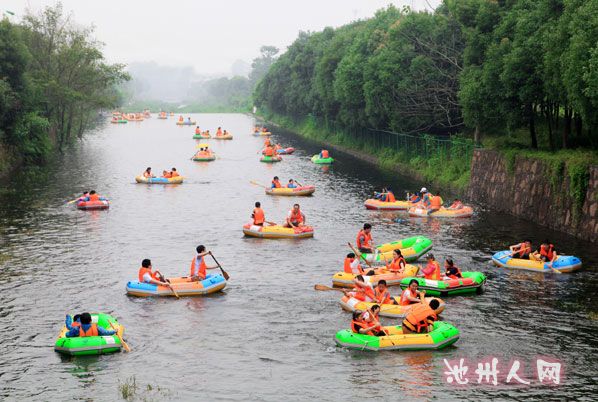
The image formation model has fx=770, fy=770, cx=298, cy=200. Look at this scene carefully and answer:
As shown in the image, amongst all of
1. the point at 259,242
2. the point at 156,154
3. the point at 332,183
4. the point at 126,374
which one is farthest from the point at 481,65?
the point at 156,154

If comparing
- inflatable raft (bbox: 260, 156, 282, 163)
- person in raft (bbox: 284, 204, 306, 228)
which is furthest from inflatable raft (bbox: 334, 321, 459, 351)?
inflatable raft (bbox: 260, 156, 282, 163)

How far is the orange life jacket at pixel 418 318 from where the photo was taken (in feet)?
82.6

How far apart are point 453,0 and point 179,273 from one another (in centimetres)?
3173

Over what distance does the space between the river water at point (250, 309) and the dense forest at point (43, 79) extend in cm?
1194

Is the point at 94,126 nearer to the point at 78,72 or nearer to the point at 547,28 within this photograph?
the point at 78,72

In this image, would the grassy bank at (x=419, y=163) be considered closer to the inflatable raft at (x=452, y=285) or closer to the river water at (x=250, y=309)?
the river water at (x=250, y=309)

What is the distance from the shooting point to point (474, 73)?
5156 cm

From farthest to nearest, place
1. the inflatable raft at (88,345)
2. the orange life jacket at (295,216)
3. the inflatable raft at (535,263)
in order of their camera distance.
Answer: the orange life jacket at (295,216) → the inflatable raft at (535,263) → the inflatable raft at (88,345)

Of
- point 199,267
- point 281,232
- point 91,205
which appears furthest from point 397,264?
point 91,205

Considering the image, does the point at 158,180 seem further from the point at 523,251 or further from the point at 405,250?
the point at 523,251

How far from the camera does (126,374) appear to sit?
22984mm

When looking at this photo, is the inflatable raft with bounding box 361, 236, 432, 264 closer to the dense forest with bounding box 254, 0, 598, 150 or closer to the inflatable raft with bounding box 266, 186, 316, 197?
the dense forest with bounding box 254, 0, 598, 150

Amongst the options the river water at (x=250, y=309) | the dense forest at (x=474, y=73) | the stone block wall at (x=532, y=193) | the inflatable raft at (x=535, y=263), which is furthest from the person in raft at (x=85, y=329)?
the stone block wall at (x=532, y=193)

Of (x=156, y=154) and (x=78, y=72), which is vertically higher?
(x=78, y=72)
